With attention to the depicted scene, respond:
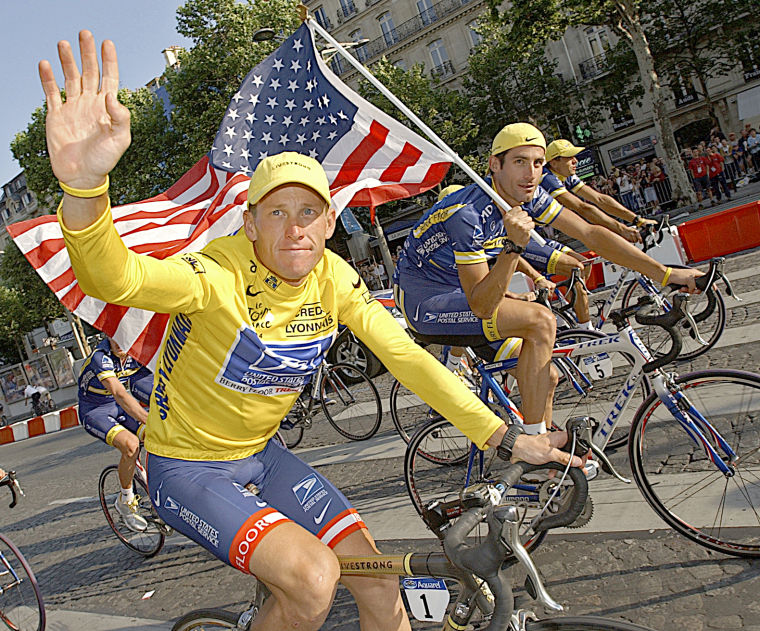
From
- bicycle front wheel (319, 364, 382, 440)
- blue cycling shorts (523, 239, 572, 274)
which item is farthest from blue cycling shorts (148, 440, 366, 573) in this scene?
bicycle front wheel (319, 364, 382, 440)

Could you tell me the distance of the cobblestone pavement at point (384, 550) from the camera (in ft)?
9.52

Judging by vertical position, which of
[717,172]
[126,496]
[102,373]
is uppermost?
[102,373]

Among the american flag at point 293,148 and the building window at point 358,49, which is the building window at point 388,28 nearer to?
the building window at point 358,49

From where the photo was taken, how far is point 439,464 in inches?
184

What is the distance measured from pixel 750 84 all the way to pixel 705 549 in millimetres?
36603

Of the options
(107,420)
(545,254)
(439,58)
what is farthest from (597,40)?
(107,420)

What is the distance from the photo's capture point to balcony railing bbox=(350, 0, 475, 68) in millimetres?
42219

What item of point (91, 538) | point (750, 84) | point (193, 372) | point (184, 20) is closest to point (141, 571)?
point (91, 538)

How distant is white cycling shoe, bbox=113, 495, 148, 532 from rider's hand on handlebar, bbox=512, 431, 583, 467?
4233 mm

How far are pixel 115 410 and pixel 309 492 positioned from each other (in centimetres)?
393

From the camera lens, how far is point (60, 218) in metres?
1.96

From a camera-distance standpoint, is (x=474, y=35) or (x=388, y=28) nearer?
(x=474, y=35)

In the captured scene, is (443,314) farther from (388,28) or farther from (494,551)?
(388,28)

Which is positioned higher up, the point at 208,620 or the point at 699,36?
the point at 208,620
